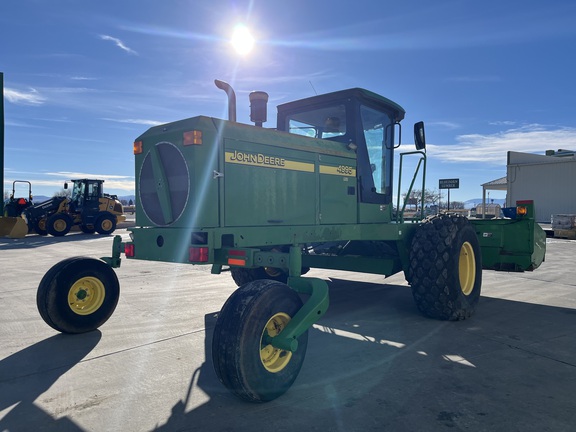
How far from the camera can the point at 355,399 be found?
3.27m

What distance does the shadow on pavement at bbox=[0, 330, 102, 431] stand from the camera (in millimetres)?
2957

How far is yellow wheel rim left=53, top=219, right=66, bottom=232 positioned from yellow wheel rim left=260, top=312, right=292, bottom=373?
66.1 feet

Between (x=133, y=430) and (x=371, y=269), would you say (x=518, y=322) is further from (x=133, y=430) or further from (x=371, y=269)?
(x=133, y=430)

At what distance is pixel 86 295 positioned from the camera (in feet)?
16.8

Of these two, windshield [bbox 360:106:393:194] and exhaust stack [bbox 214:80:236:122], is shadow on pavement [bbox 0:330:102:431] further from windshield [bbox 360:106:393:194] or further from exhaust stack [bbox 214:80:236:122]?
windshield [bbox 360:106:393:194]

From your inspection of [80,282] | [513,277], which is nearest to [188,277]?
[80,282]

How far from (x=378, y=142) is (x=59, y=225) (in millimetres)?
18958

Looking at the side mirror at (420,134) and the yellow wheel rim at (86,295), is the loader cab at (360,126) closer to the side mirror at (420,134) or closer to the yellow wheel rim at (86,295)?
the side mirror at (420,134)

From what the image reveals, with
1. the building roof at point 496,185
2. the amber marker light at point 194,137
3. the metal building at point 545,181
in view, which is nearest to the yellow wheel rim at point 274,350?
the amber marker light at point 194,137

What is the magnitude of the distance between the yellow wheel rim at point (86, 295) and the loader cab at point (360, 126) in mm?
3231

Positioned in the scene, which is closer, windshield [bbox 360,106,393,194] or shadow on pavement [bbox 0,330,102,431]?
shadow on pavement [bbox 0,330,102,431]

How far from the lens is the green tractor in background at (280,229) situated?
3344mm

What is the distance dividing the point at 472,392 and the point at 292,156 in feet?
9.15

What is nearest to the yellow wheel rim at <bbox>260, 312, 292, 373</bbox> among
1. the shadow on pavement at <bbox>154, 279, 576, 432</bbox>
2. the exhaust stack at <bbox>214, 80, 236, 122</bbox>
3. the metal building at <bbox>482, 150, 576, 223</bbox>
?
the shadow on pavement at <bbox>154, 279, 576, 432</bbox>
